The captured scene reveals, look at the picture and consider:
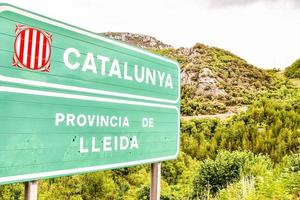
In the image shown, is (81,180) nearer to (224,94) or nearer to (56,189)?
→ (56,189)

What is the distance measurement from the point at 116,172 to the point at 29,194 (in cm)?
3250

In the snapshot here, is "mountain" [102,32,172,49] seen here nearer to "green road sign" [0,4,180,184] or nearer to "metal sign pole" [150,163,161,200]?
"metal sign pole" [150,163,161,200]

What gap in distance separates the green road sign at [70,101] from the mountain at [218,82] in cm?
5580

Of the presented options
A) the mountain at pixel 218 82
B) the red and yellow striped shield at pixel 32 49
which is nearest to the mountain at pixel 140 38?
the mountain at pixel 218 82

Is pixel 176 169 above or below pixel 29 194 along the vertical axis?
below

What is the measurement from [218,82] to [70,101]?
68.0m

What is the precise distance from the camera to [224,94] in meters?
66.2

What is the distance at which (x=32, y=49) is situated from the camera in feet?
7.60

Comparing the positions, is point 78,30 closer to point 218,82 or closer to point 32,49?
point 32,49

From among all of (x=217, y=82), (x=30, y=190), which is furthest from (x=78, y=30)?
(x=217, y=82)

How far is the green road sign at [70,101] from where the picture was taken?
7.31 feet

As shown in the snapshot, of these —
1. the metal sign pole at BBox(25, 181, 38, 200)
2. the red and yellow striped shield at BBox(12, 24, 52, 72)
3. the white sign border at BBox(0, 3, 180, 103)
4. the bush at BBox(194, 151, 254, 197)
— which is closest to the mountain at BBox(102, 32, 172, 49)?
the bush at BBox(194, 151, 254, 197)

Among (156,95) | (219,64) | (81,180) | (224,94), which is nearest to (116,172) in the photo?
(81,180)

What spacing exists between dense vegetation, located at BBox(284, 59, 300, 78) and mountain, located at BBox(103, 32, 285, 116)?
9.29m
